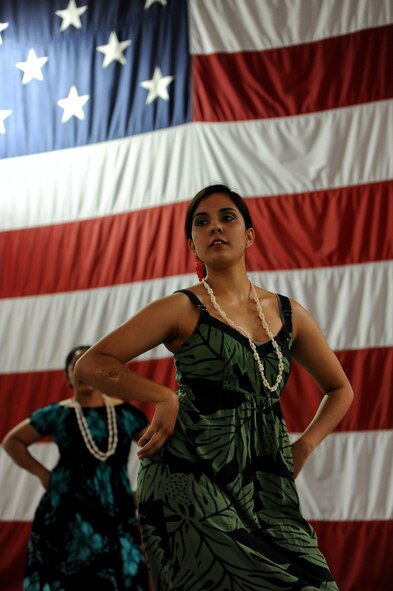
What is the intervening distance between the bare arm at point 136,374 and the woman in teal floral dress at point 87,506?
169 cm

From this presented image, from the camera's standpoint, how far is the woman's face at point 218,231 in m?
1.72

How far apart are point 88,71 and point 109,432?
7.18 feet

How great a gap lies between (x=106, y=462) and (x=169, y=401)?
1.81m

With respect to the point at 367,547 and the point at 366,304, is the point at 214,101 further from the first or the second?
the point at 367,547

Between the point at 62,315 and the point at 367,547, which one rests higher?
the point at 62,315

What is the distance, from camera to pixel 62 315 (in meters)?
4.35

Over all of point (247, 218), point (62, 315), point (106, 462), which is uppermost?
point (62, 315)

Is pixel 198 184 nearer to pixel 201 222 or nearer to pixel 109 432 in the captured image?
pixel 109 432

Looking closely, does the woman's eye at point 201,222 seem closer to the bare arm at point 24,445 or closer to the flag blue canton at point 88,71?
the bare arm at point 24,445

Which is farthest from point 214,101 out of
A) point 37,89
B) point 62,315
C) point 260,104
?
point 62,315

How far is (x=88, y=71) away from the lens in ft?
14.7

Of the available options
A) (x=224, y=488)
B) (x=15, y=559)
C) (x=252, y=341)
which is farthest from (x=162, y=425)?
(x=15, y=559)

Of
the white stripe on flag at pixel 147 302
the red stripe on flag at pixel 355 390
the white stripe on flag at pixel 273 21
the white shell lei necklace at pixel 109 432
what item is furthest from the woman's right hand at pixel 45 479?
the white stripe on flag at pixel 273 21

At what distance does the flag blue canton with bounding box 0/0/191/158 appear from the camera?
4.30 meters
